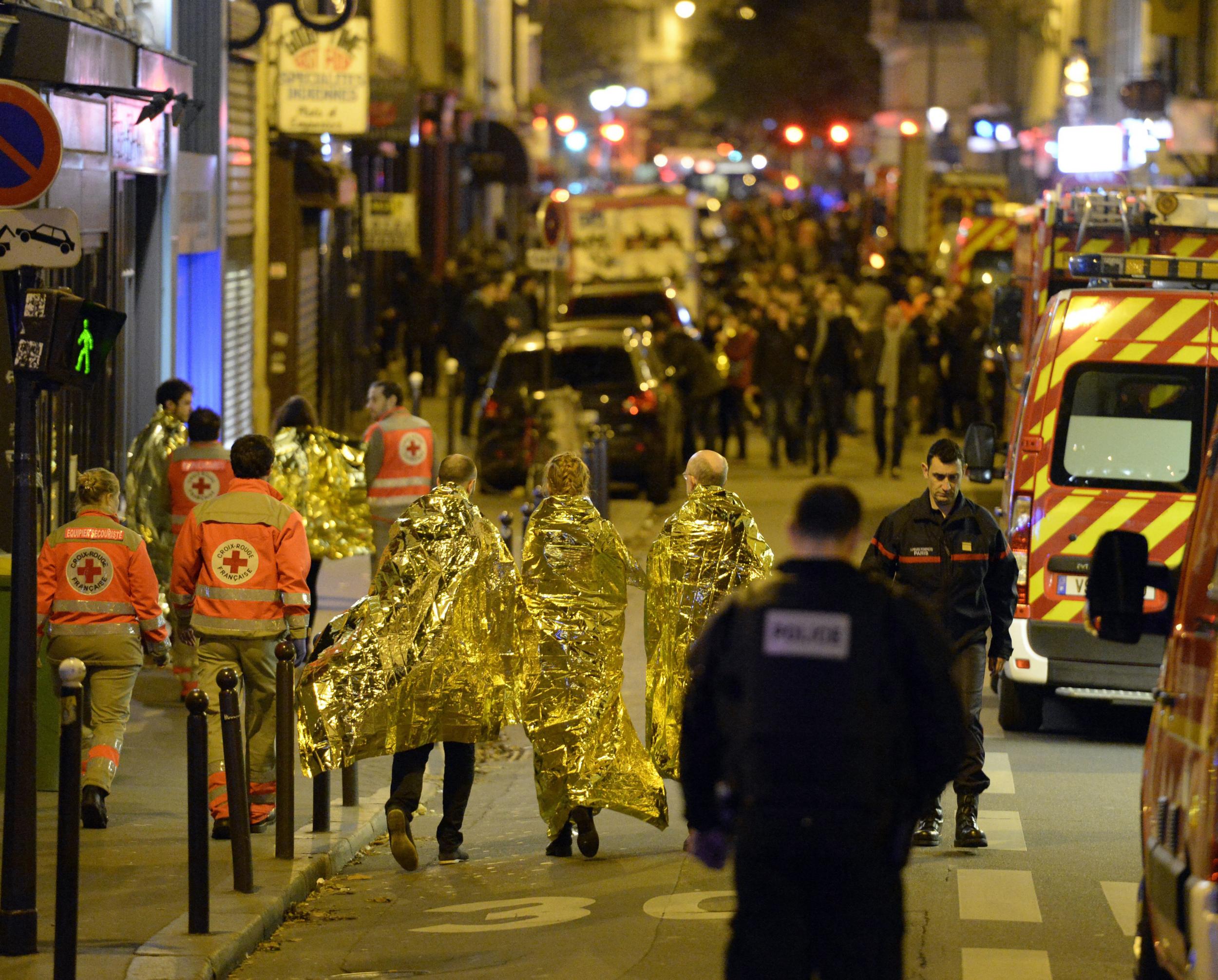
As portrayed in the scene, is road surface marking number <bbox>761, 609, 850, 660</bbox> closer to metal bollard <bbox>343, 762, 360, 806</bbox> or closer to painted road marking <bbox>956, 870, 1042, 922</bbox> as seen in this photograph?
painted road marking <bbox>956, 870, 1042, 922</bbox>

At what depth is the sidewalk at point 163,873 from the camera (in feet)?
21.7

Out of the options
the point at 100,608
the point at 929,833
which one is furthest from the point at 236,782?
the point at 929,833

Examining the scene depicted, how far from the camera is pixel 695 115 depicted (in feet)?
268

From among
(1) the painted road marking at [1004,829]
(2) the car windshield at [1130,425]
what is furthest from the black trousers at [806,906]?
(2) the car windshield at [1130,425]

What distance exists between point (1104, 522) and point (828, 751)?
640 cm

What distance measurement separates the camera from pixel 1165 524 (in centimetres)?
1064

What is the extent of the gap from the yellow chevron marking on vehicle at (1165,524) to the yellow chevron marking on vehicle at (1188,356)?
30.5 inches

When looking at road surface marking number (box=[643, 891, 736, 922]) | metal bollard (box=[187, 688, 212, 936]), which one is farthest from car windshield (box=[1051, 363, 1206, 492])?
metal bollard (box=[187, 688, 212, 936])

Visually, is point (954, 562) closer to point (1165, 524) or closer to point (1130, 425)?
point (1165, 524)

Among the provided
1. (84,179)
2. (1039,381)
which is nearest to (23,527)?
(1039,381)

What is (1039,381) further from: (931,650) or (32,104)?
(931,650)

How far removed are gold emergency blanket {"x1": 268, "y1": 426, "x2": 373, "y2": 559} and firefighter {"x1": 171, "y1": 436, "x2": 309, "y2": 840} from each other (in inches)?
156

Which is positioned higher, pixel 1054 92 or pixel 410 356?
pixel 1054 92

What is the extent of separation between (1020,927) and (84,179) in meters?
8.98
